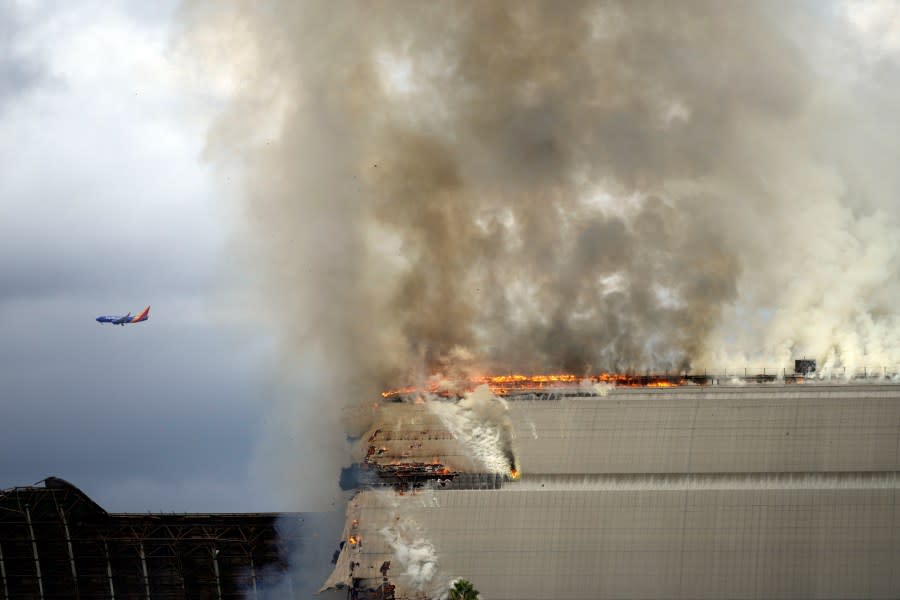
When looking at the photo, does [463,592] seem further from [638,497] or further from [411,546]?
[638,497]

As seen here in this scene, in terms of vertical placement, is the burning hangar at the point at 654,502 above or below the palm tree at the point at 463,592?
above

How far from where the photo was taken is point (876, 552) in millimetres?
164875

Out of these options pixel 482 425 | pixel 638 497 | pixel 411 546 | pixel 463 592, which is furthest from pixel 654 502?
pixel 411 546

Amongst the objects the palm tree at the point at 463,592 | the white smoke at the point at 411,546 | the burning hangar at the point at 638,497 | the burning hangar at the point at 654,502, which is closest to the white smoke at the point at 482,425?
the burning hangar at the point at 638,497

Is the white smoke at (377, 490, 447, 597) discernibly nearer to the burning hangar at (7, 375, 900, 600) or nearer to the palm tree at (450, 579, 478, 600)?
the burning hangar at (7, 375, 900, 600)

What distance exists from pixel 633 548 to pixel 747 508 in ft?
41.4

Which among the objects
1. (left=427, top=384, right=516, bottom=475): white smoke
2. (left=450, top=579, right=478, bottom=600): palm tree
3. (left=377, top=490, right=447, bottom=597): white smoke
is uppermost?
(left=427, top=384, right=516, bottom=475): white smoke

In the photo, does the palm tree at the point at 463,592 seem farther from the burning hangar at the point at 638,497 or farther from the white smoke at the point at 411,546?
the white smoke at the point at 411,546

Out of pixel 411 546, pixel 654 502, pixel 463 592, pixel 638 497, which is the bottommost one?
pixel 463 592

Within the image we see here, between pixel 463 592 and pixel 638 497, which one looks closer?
pixel 463 592

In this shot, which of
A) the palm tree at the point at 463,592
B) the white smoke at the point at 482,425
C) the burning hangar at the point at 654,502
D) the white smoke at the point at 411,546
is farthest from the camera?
the white smoke at the point at 482,425

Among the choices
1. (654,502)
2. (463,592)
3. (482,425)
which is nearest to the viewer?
(463,592)

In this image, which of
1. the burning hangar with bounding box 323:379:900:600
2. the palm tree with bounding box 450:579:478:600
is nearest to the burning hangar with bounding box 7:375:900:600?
the burning hangar with bounding box 323:379:900:600

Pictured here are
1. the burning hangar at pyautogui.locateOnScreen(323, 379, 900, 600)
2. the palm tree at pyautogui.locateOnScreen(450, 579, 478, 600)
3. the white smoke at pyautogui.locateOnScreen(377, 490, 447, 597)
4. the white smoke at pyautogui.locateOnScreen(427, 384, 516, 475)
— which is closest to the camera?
the palm tree at pyautogui.locateOnScreen(450, 579, 478, 600)
